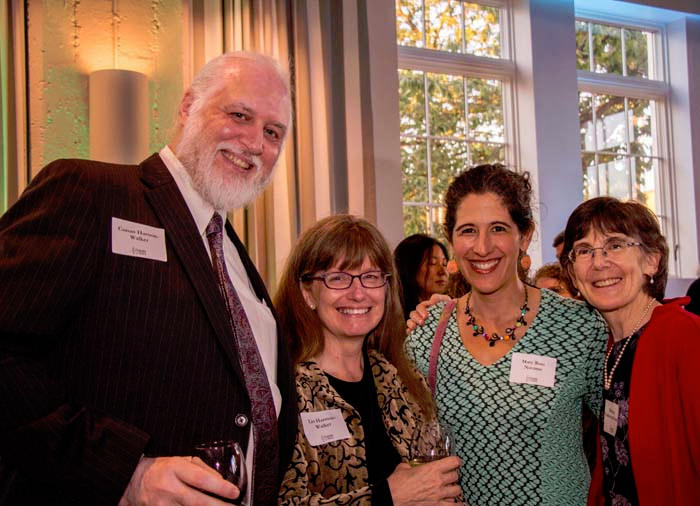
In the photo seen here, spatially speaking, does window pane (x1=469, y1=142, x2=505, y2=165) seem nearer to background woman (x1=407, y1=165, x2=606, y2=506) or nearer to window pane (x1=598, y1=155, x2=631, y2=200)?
Result: window pane (x1=598, y1=155, x2=631, y2=200)

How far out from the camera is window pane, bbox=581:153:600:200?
616 cm

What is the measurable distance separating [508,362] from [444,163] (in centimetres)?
363

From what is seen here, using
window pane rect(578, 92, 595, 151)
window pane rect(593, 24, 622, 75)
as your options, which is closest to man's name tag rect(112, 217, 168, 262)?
window pane rect(578, 92, 595, 151)

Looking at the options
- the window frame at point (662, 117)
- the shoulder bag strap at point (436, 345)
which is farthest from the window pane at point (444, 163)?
the shoulder bag strap at point (436, 345)

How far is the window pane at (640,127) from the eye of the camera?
21.3 ft

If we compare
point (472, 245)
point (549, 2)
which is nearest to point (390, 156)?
point (549, 2)

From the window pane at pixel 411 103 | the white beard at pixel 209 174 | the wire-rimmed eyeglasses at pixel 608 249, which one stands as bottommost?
the wire-rimmed eyeglasses at pixel 608 249

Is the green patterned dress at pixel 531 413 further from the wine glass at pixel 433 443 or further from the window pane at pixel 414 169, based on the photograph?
the window pane at pixel 414 169

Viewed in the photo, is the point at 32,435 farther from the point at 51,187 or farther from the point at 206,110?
the point at 206,110

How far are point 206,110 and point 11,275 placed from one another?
74cm

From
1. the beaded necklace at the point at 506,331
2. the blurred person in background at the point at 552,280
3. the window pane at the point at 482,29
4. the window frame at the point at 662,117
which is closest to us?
the beaded necklace at the point at 506,331

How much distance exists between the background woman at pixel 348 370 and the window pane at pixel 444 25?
3849 mm

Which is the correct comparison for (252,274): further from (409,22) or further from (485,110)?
(485,110)

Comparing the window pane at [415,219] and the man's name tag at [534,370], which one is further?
the window pane at [415,219]
